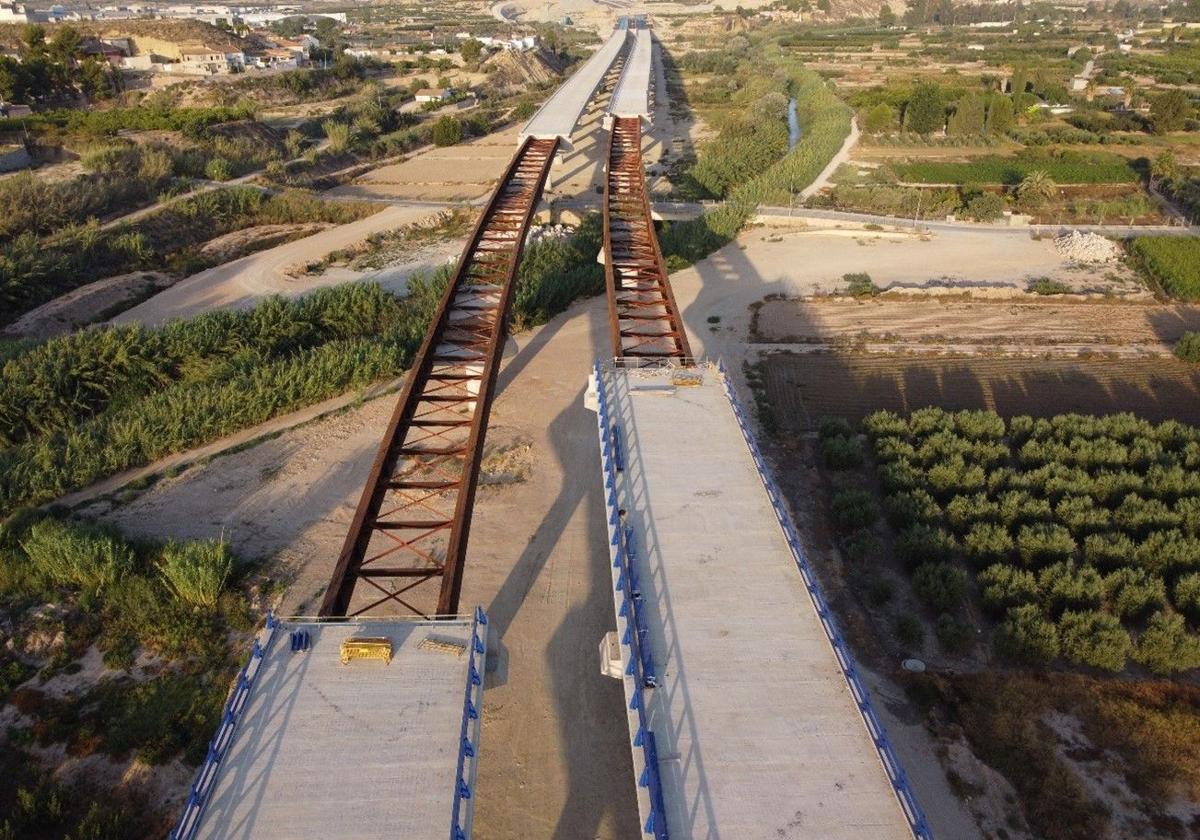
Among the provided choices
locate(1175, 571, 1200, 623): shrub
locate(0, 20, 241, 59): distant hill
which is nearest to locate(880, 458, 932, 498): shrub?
locate(1175, 571, 1200, 623): shrub

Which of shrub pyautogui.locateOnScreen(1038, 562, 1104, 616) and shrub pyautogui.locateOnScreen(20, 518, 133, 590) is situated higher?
shrub pyautogui.locateOnScreen(20, 518, 133, 590)

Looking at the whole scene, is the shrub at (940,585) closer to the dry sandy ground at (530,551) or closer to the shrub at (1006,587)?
the shrub at (1006,587)

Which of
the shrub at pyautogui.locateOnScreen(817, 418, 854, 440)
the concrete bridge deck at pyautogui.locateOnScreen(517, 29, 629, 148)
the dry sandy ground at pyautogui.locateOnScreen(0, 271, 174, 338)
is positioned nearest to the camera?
the shrub at pyautogui.locateOnScreen(817, 418, 854, 440)

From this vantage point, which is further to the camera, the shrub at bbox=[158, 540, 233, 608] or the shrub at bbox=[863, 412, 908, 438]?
the shrub at bbox=[863, 412, 908, 438]

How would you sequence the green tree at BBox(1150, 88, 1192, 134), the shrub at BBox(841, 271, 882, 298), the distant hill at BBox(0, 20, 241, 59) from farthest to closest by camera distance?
the distant hill at BBox(0, 20, 241, 59) < the green tree at BBox(1150, 88, 1192, 134) < the shrub at BBox(841, 271, 882, 298)

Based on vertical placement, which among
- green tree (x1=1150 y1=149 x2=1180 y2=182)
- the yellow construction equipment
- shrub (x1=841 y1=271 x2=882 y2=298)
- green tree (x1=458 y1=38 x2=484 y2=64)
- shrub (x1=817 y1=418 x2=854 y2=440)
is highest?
green tree (x1=458 y1=38 x2=484 y2=64)

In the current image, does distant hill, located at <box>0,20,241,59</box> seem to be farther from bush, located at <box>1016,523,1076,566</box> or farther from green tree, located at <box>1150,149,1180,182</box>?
bush, located at <box>1016,523,1076,566</box>

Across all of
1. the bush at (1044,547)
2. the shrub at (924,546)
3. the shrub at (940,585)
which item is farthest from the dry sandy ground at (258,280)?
the bush at (1044,547)

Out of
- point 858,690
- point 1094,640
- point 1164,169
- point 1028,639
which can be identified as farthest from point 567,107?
point 858,690
